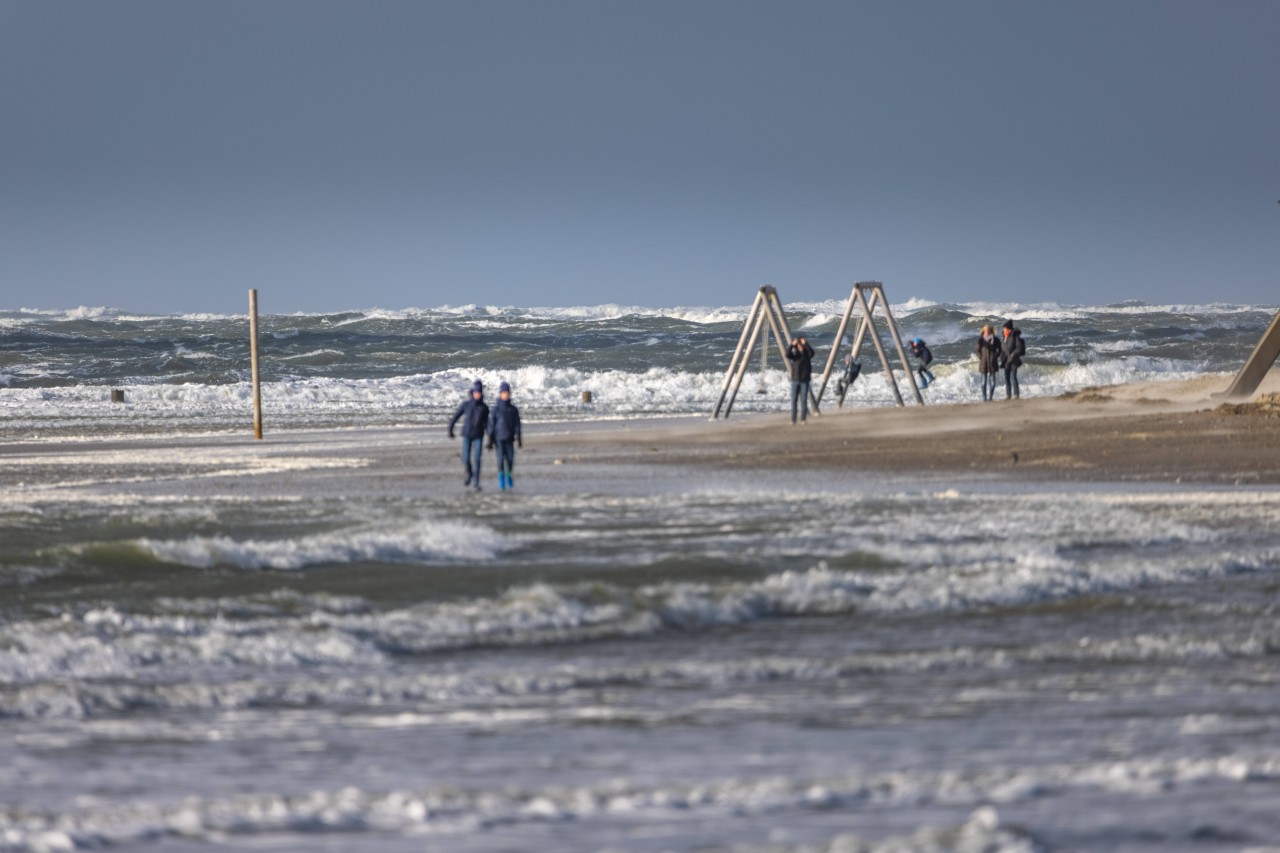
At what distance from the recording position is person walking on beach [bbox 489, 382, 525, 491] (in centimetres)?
1603

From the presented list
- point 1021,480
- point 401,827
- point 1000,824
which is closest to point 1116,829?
point 1000,824

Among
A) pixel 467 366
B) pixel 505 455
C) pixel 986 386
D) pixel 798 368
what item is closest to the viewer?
pixel 505 455

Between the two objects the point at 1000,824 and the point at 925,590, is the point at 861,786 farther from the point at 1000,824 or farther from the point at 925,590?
the point at 925,590

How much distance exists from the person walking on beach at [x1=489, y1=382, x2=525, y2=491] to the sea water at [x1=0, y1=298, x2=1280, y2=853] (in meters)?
0.56

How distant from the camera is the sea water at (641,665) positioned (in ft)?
15.6

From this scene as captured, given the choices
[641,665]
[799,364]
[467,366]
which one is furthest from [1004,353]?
[467,366]

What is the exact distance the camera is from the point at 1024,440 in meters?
20.7

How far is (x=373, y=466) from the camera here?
19.8 m

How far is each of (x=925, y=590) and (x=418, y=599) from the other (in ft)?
9.37

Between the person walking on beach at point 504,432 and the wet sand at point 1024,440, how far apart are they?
3.68 meters

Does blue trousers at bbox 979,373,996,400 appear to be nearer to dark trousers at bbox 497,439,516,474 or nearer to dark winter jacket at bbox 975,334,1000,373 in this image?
dark winter jacket at bbox 975,334,1000,373

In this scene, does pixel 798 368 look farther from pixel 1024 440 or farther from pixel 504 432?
pixel 504 432

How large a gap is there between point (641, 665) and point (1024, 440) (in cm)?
1426

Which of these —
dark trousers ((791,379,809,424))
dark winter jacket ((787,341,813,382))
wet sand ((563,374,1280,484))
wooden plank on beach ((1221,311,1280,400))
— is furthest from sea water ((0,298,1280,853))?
wooden plank on beach ((1221,311,1280,400))
